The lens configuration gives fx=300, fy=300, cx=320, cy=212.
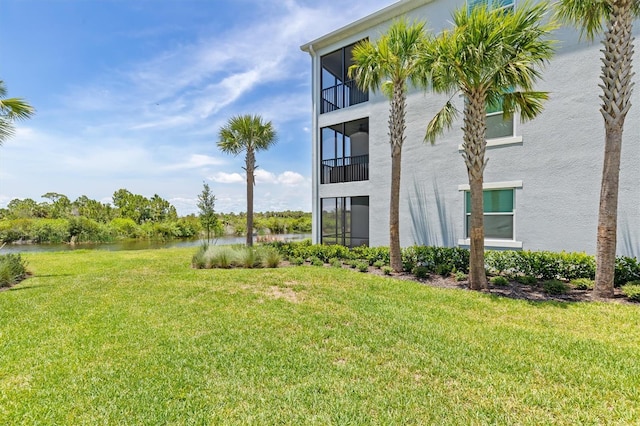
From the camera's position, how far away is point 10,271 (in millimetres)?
9344

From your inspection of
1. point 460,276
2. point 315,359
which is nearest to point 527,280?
point 460,276

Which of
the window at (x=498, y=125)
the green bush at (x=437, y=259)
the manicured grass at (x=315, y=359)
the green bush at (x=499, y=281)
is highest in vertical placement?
the window at (x=498, y=125)

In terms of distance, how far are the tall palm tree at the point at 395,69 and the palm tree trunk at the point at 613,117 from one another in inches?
165

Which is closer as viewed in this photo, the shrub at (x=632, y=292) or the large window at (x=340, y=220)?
the shrub at (x=632, y=292)

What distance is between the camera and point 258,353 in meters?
4.23

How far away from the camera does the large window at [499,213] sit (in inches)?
395

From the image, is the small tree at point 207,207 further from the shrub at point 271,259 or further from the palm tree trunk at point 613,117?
the palm tree trunk at point 613,117

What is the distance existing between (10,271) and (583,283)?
646 inches

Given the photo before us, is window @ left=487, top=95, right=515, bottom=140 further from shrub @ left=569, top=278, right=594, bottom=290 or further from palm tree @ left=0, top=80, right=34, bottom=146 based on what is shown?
palm tree @ left=0, top=80, right=34, bottom=146

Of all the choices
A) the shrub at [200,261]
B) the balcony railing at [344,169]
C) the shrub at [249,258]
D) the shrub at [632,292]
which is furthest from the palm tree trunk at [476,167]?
the shrub at [200,261]

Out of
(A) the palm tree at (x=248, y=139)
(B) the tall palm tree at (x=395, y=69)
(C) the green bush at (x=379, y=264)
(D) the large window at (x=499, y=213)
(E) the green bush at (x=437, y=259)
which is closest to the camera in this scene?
(B) the tall palm tree at (x=395, y=69)

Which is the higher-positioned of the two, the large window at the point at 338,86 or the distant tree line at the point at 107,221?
the large window at the point at 338,86

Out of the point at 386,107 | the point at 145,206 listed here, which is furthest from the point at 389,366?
the point at 145,206

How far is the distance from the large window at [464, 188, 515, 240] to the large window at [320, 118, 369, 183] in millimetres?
4996
